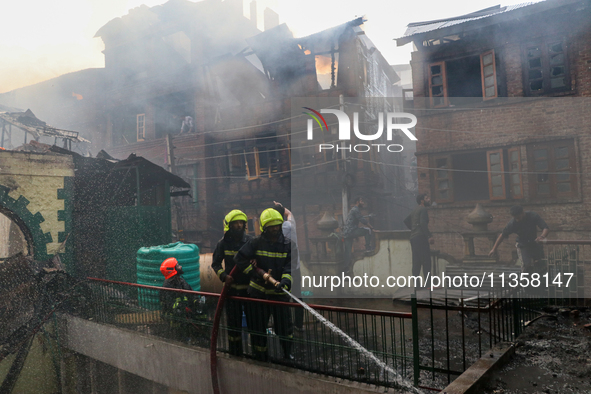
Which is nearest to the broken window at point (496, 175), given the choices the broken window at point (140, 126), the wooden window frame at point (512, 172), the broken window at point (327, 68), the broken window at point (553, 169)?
the wooden window frame at point (512, 172)

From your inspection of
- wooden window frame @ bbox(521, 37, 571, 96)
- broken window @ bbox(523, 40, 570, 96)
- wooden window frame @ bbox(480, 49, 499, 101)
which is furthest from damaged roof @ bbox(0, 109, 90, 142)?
broken window @ bbox(523, 40, 570, 96)

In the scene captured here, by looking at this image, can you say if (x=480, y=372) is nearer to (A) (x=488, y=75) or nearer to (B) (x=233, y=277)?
(B) (x=233, y=277)

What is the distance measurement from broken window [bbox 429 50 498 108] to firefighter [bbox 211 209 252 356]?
11.3m

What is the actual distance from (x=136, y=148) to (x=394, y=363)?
22806 mm

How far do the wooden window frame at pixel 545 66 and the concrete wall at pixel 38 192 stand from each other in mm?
13946

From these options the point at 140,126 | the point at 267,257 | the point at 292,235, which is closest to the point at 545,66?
the point at 292,235

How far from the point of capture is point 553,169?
12305mm

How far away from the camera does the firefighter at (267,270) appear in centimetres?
456

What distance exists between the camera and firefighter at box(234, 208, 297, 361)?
4.56 m

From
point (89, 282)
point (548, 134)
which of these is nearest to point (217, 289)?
point (89, 282)

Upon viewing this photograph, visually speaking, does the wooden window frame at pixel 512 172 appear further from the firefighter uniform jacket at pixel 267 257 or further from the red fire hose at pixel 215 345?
the red fire hose at pixel 215 345

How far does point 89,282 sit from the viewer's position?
25.2 ft

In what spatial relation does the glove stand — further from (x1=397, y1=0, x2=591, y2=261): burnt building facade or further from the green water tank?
(x1=397, y1=0, x2=591, y2=261): burnt building facade

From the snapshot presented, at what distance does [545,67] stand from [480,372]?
40.3ft
